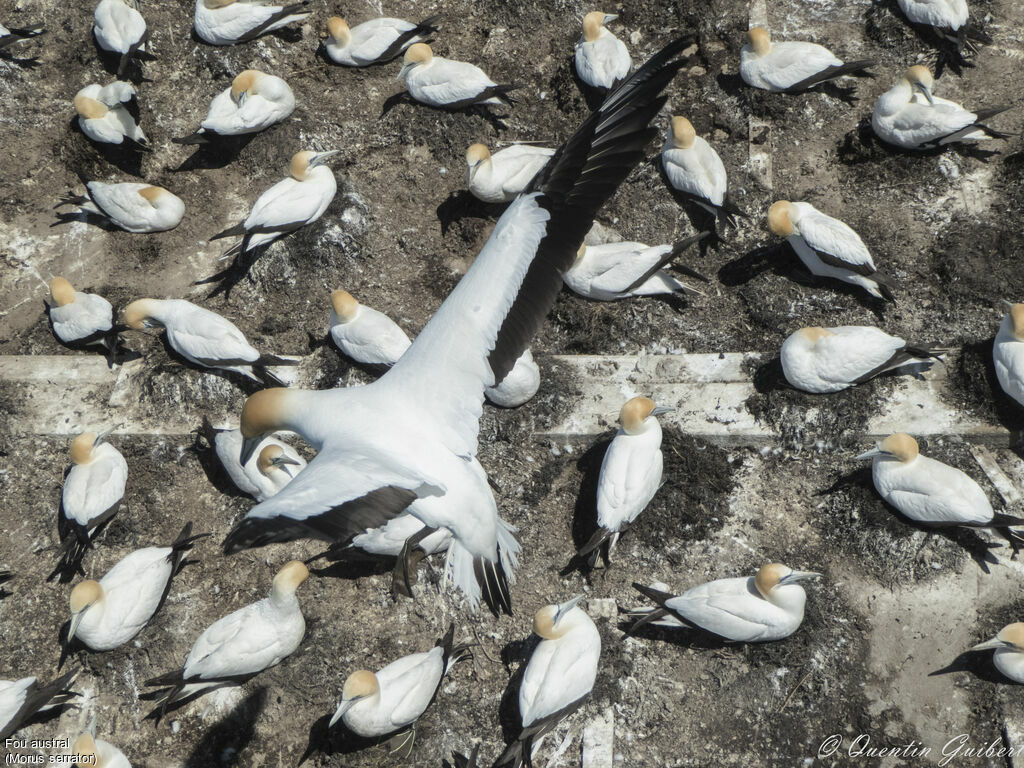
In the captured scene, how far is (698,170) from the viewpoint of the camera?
691 cm

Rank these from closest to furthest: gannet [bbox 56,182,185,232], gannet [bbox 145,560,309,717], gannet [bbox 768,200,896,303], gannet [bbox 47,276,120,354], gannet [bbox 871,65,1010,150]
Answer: gannet [bbox 145,560,309,717] → gannet [bbox 768,200,896,303] → gannet [bbox 47,276,120,354] → gannet [bbox 871,65,1010,150] → gannet [bbox 56,182,185,232]

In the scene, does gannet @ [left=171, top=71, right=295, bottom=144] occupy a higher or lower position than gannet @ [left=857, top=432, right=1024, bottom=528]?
higher

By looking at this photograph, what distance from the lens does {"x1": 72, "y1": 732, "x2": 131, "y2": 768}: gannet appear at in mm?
4945

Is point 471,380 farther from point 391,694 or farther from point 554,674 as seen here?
point 391,694

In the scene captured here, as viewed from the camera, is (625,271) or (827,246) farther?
(625,271)

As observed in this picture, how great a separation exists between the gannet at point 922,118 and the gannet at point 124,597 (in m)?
6.03

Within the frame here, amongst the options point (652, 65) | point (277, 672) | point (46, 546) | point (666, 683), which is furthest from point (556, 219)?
point (46, 546)

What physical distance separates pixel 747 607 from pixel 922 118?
13.9ft

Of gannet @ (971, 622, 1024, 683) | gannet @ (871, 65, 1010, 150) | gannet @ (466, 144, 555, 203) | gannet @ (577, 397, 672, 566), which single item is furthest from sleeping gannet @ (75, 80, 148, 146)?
gannet @ (971, 622, 1024, 683)

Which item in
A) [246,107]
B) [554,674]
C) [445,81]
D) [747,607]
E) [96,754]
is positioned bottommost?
[96,754]

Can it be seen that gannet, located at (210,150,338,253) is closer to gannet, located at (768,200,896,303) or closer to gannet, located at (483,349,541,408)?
gannet, located at (483,349,541,408)

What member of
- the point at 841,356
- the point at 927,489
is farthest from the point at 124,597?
the point at 927,489

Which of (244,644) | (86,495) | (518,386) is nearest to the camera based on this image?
(244,644)

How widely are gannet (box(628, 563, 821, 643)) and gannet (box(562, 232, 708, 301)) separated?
228cm
